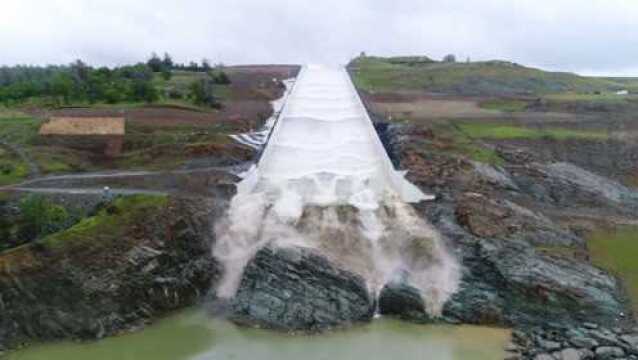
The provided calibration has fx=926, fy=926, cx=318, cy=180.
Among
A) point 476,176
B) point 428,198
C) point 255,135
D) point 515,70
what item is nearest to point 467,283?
point 428,198

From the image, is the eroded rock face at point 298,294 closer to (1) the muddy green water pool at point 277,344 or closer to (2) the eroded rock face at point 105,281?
(1) the muddy green water pool at point 277,344

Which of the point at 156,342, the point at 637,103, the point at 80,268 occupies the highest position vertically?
the point at 637,103

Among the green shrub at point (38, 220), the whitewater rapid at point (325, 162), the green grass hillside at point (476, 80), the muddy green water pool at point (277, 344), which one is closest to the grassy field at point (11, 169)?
the green shrub at point (38, 220)

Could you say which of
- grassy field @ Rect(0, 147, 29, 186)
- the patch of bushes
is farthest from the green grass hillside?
the patch of bushes

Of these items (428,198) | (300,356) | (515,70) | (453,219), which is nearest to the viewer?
(300,356)

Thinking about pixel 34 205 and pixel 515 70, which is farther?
pixel 515 70

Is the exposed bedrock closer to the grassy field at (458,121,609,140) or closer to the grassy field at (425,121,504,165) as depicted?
the grassy field at (425,121,504,165)

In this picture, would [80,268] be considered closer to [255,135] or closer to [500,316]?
[500,316]

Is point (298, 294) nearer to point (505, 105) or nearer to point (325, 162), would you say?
A: point (325, 162)
